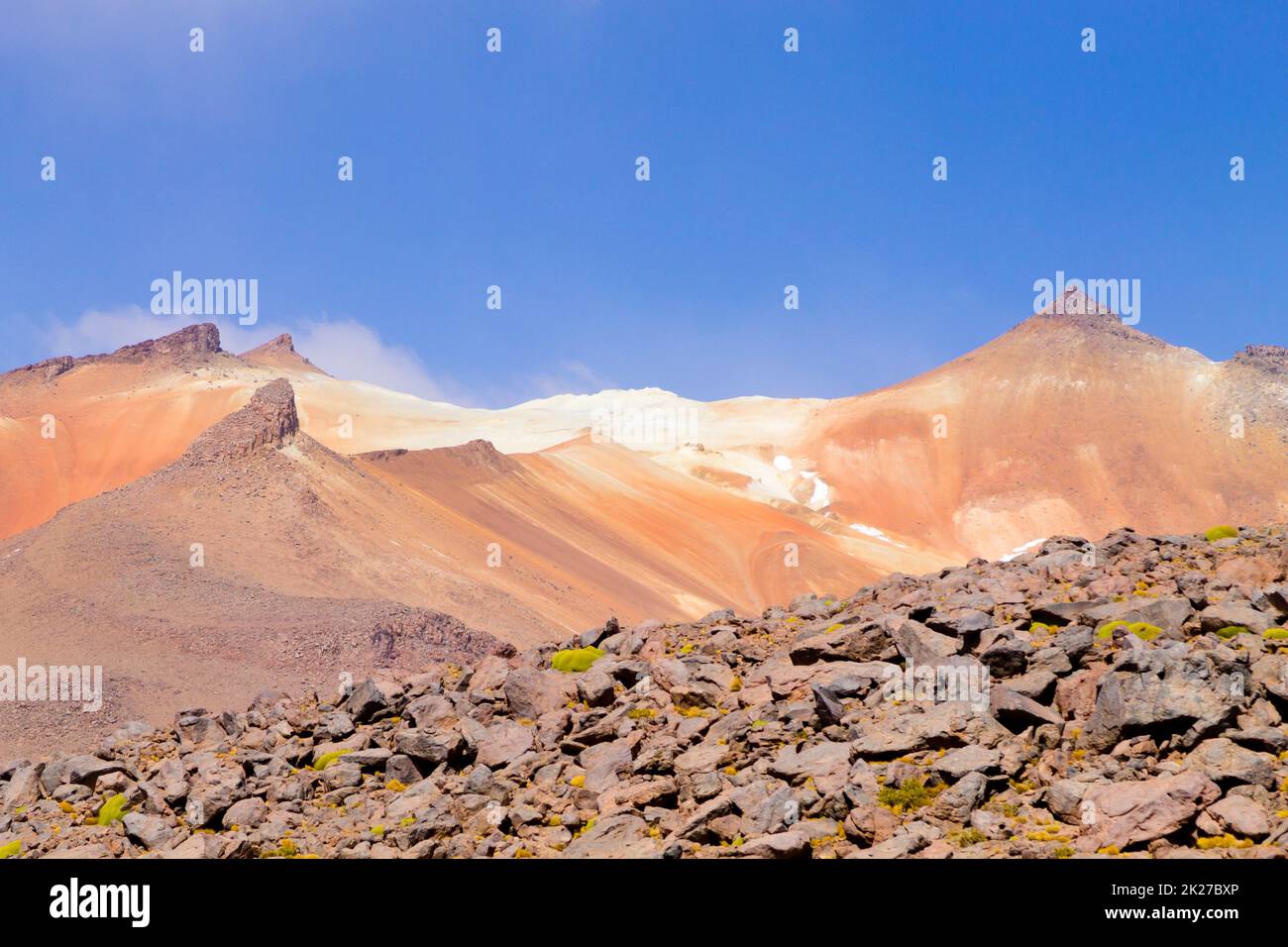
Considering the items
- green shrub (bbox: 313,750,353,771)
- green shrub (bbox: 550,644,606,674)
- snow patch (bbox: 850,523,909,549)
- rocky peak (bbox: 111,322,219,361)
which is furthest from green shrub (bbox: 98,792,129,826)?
rocky peak (bbox: 111,322,219,361)

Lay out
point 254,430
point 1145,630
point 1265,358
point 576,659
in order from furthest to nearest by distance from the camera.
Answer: point 1265,358, point 254,430, point 576,659, point 1145,630

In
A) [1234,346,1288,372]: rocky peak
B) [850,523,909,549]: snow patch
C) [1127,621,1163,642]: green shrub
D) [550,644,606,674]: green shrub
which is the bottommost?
[550,644,606,674]: green shrub

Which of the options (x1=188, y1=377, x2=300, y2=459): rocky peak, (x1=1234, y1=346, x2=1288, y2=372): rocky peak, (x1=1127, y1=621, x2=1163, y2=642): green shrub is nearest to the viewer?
(x1=1127, y1=621, x2=1163, y2=642): green shrub

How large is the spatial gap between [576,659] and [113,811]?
25.0 ft

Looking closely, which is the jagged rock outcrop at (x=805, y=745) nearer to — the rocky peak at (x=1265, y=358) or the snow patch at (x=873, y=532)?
the snow patch at (x=873, y=532)

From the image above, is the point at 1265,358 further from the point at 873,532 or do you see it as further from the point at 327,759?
the point at 327,759

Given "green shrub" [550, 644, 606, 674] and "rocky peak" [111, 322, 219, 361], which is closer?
"green shrub" [550, 644, 606, 674]

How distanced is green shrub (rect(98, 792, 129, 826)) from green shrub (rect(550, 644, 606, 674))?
23.4ft

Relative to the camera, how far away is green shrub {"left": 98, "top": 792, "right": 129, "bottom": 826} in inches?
648

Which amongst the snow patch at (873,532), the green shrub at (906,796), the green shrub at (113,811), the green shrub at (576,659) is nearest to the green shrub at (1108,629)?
the green shrub at (906,796)

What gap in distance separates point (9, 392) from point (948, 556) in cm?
10976

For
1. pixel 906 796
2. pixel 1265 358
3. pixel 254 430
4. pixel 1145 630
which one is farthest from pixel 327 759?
pixel 1265 358

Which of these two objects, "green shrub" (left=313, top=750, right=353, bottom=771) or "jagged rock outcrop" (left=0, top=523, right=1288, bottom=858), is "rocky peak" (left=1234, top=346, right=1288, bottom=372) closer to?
"jagged rock outcrop" (left=0, top=523, right=1288, bottom=858)

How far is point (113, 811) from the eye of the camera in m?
16.6
